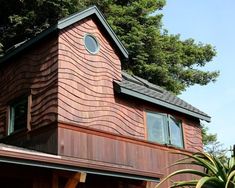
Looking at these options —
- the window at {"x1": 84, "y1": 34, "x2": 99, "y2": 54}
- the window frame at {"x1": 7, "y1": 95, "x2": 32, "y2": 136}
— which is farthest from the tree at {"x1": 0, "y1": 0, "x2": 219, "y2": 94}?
the window frame at {"x1": 7, "y1": 95, "x2": 32, "y2": 136}

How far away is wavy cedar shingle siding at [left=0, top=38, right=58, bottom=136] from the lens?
1062 centimetres

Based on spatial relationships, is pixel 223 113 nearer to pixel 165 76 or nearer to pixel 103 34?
pixel 165 76

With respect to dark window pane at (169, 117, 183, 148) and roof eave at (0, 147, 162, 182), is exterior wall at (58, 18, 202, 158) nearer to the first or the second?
dark window pane at (169, 117, 183, 148)

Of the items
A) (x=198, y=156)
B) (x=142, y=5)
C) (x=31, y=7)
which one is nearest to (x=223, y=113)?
(x=142, y=5)

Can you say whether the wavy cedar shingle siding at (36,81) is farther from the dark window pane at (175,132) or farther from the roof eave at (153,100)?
the dark window pane at (175,132)

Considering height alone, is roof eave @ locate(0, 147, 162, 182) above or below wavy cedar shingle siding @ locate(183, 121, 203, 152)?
below

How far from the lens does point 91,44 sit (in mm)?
11953

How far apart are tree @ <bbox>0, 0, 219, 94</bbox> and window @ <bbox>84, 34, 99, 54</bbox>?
10045mm

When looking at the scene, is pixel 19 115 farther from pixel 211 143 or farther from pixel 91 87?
pixel 211 143

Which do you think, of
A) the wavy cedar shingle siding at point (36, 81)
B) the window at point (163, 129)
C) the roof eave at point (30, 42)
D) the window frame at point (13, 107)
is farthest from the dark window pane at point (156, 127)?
the roof eave at point (30, 42)

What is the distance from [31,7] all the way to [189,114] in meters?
11.7

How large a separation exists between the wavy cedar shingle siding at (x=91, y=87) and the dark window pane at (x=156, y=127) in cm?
38

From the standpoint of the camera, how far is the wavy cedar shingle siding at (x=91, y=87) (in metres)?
10.7

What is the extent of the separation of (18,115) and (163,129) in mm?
4441
